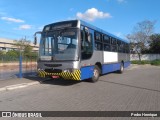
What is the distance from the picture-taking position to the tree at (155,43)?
209 feet

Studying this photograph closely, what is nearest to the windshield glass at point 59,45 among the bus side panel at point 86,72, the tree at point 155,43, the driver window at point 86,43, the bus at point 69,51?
the bus at point 69,51

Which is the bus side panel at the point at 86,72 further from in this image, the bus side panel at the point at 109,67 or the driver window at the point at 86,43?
the bus side panel at the point at 109,67

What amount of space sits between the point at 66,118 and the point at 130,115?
1.84m

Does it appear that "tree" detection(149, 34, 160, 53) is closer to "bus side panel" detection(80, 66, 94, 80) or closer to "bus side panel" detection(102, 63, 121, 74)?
"bus side panel" detection(102, 63, 121, 74)

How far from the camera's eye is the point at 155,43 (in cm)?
6412

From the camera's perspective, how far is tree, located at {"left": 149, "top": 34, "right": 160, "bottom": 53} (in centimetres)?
6381

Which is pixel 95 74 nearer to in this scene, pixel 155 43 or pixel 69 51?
pixel 69 51

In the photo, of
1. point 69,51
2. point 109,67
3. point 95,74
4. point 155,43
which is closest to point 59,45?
point 69,51

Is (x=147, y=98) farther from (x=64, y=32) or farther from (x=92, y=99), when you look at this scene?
(x=64, y=32)

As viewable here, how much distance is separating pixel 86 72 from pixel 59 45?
6.54 ft

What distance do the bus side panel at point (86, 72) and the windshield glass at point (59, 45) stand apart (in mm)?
910

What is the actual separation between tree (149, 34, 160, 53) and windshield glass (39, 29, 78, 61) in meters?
56.0

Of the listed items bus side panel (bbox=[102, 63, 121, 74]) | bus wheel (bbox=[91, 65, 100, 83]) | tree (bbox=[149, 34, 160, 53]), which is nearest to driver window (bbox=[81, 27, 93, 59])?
bus wheel (bbox=[91, 65, 100, 83])

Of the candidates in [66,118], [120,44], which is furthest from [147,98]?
[120,44]
